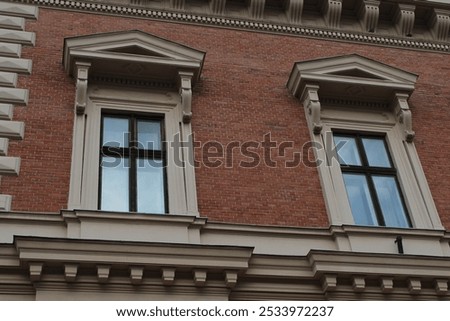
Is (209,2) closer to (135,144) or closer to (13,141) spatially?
(135,144)

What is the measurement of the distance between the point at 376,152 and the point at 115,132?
16.5ft

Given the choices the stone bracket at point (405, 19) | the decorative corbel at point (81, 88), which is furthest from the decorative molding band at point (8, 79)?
the stone bracket at point (405, 19)

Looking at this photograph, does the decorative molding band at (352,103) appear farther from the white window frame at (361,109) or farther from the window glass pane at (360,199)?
the window glass pane at (360,199)

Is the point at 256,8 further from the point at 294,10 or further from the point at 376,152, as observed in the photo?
the point at 376,152

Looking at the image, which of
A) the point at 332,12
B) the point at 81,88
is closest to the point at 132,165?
the point at 81,88

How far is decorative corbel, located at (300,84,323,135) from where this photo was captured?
1184 centimetres

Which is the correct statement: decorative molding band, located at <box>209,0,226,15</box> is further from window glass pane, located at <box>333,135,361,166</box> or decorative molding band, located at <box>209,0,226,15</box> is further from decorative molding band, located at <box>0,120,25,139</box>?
decorative molding band, located at <box>0,120,25,139</box>

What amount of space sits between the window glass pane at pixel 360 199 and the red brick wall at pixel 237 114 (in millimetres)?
701

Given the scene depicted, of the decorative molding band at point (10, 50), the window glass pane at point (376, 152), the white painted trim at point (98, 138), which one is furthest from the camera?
the window glass pane at point (376, 152)

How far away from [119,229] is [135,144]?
2.05m

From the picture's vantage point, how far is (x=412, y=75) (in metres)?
12.8

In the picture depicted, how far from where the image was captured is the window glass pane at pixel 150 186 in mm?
10297

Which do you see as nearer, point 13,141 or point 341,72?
point 13,141

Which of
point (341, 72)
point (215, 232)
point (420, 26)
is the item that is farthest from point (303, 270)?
point (420, 26)
